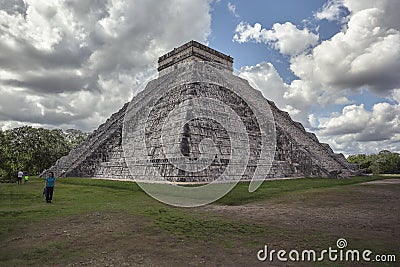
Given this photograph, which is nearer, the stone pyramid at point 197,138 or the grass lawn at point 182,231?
the grass lawn at point 182,231

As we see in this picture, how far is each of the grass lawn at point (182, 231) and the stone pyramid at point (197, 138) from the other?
262 inches

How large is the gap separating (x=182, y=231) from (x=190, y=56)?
22428 mm

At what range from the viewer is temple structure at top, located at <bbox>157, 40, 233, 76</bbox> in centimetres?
2682

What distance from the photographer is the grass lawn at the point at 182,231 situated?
15.7ft

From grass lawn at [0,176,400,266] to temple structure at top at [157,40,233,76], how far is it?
62.4 feet

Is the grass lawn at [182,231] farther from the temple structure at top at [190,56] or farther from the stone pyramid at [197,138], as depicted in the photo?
the temple structure at top at [190,56]

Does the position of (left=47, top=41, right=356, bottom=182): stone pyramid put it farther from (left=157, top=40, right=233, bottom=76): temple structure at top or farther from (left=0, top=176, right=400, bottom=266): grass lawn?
(left=0, top=176, right=400, bottom=266): grass lawn

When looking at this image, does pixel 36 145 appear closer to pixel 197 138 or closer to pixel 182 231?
pixel 197 138

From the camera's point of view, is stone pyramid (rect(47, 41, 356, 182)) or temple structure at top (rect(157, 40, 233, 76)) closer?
stone pyramid (rect(47, 41, 356, 182))

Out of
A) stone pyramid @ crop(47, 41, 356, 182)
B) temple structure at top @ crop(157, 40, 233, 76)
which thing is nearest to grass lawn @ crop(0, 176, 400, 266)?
stone pyramid @ crop(47, 41, 356, 182)

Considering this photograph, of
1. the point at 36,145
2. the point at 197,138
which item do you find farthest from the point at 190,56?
the point at 36,145

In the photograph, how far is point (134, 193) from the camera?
13.6 meters

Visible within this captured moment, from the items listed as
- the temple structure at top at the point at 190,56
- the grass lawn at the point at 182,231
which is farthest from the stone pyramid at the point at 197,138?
the grass lawn at the point at 182,231

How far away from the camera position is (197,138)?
17.5 metres
